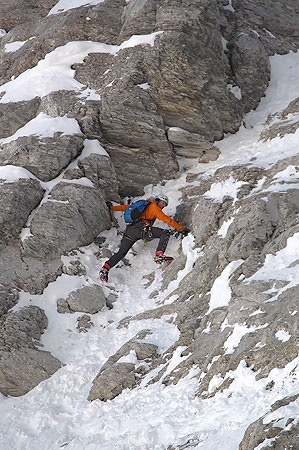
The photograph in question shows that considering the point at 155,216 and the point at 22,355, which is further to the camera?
the point at 155,216

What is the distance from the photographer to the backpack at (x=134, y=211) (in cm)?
1541

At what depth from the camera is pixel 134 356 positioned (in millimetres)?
11000

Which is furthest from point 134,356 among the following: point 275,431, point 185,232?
Answer: point 275,431

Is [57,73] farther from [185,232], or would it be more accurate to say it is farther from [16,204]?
[185,232]

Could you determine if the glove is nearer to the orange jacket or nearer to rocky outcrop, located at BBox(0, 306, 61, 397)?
the orange jacket

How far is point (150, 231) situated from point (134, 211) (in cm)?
76

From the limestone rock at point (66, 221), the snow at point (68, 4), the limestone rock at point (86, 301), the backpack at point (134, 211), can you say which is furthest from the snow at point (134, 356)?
the snow at point (68, 4)

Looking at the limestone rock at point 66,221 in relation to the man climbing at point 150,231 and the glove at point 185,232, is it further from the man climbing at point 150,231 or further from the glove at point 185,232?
the glove at point 185,232

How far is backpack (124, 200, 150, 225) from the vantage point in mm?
15406

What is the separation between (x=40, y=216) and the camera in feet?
50.0

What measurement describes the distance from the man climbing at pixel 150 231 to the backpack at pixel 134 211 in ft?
0.31

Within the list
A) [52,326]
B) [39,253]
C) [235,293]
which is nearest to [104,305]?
[52,326]

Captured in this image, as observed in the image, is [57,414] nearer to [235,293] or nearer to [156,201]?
[235,293]

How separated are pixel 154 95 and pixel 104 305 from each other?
27.0ft
